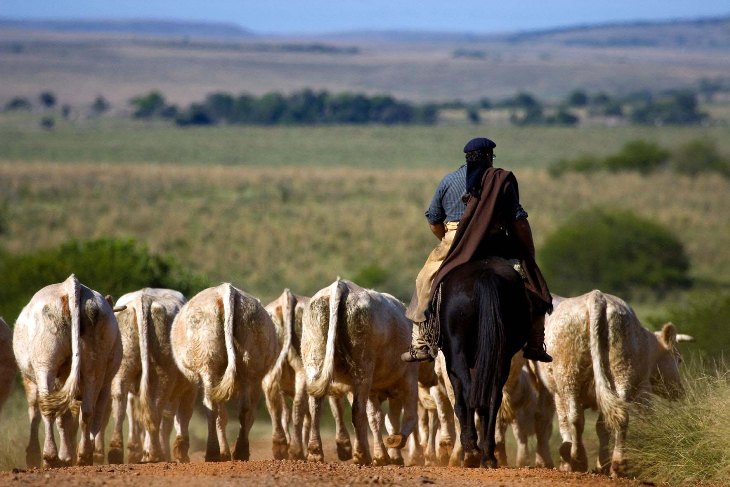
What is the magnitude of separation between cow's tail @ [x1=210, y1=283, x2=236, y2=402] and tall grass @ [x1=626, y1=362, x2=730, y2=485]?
3.40 metres

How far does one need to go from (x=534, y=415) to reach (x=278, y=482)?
204 inches

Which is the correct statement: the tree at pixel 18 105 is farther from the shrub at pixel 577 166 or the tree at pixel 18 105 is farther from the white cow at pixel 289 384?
the white cow at pixel 289 384

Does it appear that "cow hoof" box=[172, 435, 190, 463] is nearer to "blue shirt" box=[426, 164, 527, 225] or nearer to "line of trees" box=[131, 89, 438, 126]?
"blue shirt" box=[426, 164, 527, 225]

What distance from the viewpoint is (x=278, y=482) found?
8438mm

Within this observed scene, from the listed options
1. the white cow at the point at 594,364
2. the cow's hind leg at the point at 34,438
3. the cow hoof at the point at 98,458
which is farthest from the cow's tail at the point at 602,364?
the cow's hind leg at the point at 34,438

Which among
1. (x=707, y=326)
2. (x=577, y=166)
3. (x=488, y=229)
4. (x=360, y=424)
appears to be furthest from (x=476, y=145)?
(x=577, y=166)

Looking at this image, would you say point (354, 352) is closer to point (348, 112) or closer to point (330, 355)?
point (330, 355)

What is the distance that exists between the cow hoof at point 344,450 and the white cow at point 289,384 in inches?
19.5

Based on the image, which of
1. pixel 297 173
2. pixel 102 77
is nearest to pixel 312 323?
pixel 297 173

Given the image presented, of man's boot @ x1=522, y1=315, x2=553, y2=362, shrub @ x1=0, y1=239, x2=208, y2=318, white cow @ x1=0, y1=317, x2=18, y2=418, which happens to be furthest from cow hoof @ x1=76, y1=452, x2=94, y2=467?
shrub @ x1=0, y1=239, x2=208, y2=318

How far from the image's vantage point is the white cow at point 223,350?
1155cm

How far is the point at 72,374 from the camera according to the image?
1067cm

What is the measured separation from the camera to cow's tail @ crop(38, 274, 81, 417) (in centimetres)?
1056

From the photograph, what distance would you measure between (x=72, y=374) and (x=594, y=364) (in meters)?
4.32
